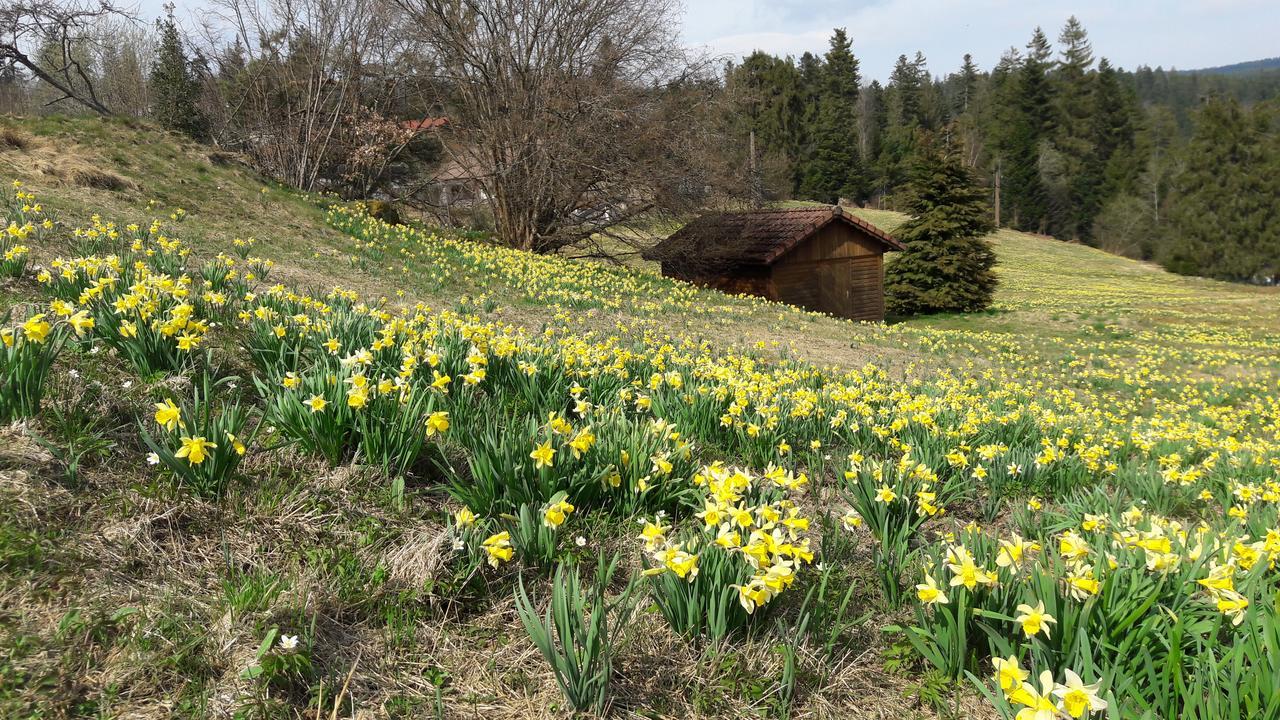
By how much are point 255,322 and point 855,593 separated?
12.3 feet

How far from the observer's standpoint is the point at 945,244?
29547 millimetres

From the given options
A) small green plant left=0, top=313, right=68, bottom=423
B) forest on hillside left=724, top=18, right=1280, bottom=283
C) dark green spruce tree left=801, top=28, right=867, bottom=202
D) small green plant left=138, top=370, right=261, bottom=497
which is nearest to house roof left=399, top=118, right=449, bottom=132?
small green plant left=0, top=313, right=68, bottom=423

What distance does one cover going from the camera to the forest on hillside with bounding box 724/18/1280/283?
171 ft

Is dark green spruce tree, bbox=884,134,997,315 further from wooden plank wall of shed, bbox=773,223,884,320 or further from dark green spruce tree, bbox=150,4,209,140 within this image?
dark green spruce tree, bbox=150,4,209,140

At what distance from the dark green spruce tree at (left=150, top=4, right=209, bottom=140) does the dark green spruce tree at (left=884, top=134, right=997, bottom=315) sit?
29.4 m

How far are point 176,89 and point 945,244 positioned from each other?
31.9 m

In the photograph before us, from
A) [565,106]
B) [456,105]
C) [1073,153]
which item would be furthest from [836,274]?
[1073,153]

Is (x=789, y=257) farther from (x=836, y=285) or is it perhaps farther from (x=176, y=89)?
(x=176, y=89)

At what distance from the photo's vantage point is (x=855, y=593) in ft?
9.14

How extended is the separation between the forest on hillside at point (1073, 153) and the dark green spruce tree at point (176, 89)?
37822mm

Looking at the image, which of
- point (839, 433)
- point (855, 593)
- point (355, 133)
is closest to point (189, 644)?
point (855, 593)

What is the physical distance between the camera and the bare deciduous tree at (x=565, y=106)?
20188mm

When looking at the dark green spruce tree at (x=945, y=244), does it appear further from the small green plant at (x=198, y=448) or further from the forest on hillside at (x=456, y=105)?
the small green plant at (x=198, y=448)

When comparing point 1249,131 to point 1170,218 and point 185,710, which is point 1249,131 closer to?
point 1170,218
